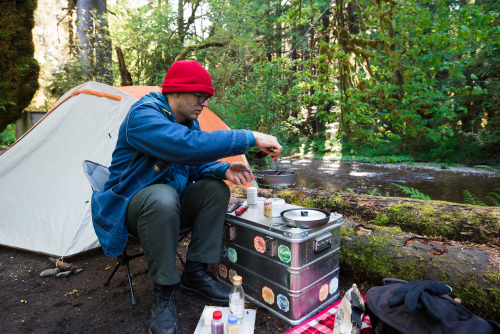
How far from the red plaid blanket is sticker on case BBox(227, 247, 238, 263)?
64 cm

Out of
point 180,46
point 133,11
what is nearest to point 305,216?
point 180,46

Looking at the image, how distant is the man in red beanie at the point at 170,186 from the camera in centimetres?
161

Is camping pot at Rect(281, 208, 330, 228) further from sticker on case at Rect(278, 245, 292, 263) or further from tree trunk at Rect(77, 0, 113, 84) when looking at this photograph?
tree trunk at Rect(77, 0, 113, 84)

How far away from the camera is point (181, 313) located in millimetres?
1887

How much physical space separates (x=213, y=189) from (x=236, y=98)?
5703 millimetres

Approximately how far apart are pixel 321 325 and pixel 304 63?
4.25 m

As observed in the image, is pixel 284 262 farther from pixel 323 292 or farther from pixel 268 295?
pixel 323 292

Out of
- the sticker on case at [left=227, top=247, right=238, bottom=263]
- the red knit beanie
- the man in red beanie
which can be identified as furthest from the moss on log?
the red knit beanie

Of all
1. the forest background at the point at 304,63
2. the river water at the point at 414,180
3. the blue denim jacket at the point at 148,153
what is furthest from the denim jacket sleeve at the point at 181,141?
the river water at the point at 414,180

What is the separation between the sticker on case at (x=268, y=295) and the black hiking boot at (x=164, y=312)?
0.60m

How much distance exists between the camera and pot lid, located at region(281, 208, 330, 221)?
1810mm

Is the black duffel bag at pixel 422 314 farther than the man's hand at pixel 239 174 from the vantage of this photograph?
No

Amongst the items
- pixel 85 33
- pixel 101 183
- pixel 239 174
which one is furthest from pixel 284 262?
pixel 85 33

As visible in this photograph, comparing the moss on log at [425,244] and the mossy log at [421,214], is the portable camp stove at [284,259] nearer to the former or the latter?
the moss on log at [425,244]
